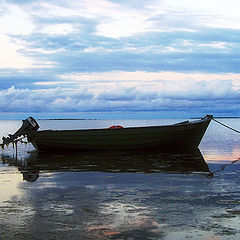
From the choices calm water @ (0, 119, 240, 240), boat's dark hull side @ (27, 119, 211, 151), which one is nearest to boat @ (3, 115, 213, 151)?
boat's dark hull side @ (27, 119, 211, 151)

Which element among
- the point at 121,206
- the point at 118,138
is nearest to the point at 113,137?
the point at 118,138

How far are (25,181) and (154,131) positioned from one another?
12.6 m

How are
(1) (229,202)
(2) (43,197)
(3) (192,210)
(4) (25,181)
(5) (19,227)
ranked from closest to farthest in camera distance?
(5) (19,227), (3) (192,210), (1) (229,202), (2) (43,197), (4) (25,181)

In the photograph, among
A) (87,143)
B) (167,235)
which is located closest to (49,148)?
(87,143)

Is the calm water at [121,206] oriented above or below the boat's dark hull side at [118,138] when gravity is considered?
below

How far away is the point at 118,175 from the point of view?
45.1 feet

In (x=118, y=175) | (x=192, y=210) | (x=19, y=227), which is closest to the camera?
(x=19, y=227)

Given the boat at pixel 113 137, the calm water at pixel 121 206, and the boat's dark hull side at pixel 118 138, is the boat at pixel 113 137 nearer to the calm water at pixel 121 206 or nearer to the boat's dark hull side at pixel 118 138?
the boat's dark hull side at pixel 118 138

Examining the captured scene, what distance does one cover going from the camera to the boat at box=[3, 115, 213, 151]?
927 inches

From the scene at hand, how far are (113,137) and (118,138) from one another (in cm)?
36

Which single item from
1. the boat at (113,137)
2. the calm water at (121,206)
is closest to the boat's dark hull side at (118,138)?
the boat at (113,137)

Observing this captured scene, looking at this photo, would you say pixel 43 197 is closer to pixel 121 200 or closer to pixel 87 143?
pixel 121 200

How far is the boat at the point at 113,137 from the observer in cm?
2355

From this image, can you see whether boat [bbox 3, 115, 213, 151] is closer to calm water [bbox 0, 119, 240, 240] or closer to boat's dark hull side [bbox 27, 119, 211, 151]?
boat's dark hull side [bbox 27, 119, 211, 151]
